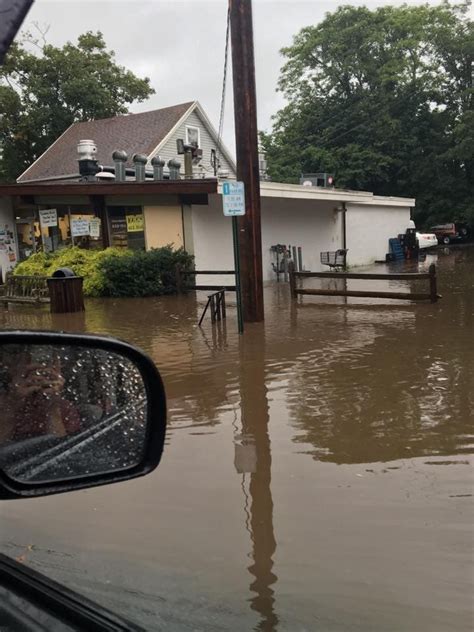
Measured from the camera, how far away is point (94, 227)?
1781 cm

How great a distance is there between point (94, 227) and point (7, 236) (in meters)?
3.55

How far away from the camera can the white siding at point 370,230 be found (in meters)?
26.4

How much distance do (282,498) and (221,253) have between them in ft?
48.6

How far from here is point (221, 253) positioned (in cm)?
1859

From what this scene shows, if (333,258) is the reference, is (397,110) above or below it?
above

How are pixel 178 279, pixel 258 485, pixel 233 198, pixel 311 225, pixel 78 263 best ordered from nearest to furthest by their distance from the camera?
pixel 258 485, pixel 233 198, pixel 178 279, pixel 78 263, pixel 311 225

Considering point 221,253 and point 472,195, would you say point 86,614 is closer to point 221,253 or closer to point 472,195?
point 221,253

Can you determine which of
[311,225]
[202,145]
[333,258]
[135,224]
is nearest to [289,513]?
[135,224]

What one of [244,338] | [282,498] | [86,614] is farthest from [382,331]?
[86,614]

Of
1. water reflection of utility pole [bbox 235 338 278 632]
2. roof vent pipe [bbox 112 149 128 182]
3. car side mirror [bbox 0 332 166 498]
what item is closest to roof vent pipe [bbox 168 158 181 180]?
roof vent pipe [bbox 112 149 128 182]

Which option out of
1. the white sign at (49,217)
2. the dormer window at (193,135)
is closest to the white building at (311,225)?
the white sign at (49,217)

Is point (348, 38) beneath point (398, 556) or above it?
above

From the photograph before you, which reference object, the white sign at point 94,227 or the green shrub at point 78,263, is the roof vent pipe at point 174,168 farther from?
the green shrub at point 78,263

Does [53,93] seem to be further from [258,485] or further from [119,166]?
[258,485]
